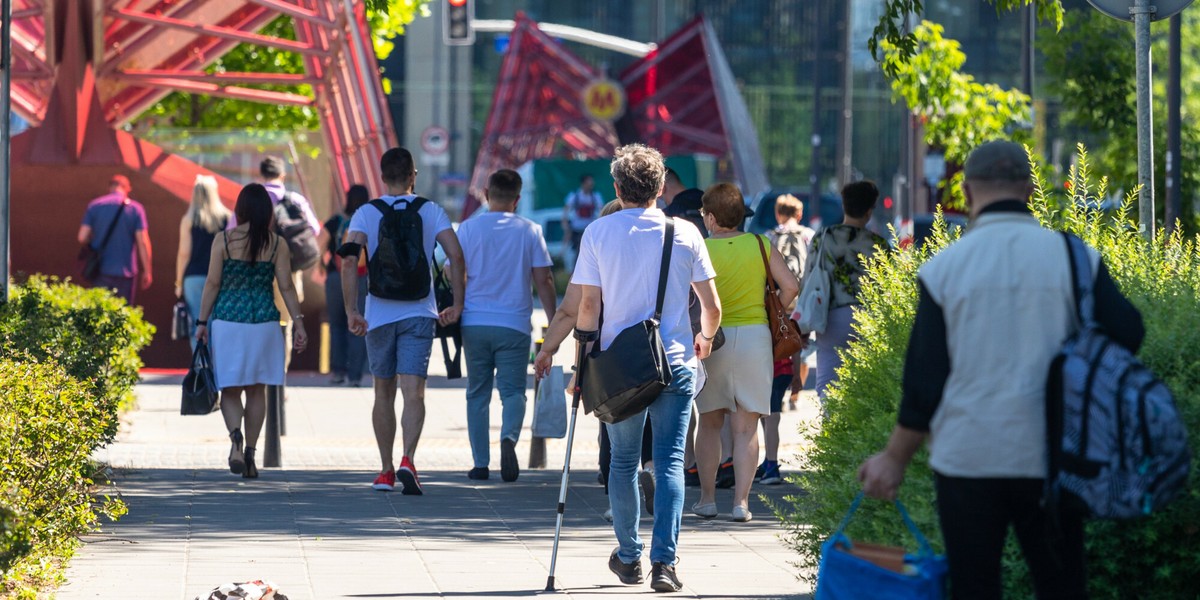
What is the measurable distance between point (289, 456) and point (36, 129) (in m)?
6.47

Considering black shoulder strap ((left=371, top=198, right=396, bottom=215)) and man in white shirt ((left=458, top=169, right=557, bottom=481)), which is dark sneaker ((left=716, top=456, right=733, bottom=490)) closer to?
man in white shirt ((left=458, top=169, right=557, bottom=481))

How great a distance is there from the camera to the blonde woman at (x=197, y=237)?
520 inches

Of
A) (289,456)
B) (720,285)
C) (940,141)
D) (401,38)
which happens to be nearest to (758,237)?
(720,285)

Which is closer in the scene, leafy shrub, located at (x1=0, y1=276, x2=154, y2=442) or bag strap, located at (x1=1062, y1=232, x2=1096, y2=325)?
bag strap, located at (x1=1062, y1=232, x2=1096, y2=325)

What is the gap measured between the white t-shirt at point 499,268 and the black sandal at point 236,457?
137 cm

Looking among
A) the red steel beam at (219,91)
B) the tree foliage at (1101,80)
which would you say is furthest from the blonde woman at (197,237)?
the tree foliage at (1101,80)

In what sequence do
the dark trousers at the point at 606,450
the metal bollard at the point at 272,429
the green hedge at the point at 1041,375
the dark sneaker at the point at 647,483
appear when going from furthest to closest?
the metal bollard at the point at 272,429 < the dark trousers at the point at 606,450 < the dark sneaker at the point at 647,483 < the green hedge at the point at 1041,375

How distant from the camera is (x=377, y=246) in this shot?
32.4ft

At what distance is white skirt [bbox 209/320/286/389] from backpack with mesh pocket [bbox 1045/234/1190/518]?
6.73 metres

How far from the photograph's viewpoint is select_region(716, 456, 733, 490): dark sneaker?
10.3 meters

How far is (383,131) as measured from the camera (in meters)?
19.3

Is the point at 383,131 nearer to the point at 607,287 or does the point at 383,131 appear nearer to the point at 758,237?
the point at 758,237

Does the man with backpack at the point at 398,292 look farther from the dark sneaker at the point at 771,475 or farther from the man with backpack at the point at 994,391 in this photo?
the man with backpack at the point at 994,391

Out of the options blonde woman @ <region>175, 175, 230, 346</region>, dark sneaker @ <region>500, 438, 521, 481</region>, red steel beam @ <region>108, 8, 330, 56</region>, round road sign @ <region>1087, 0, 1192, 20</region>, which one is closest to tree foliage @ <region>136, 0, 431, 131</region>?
red steel beam @ <region>108, 8, 330, 56</region>
